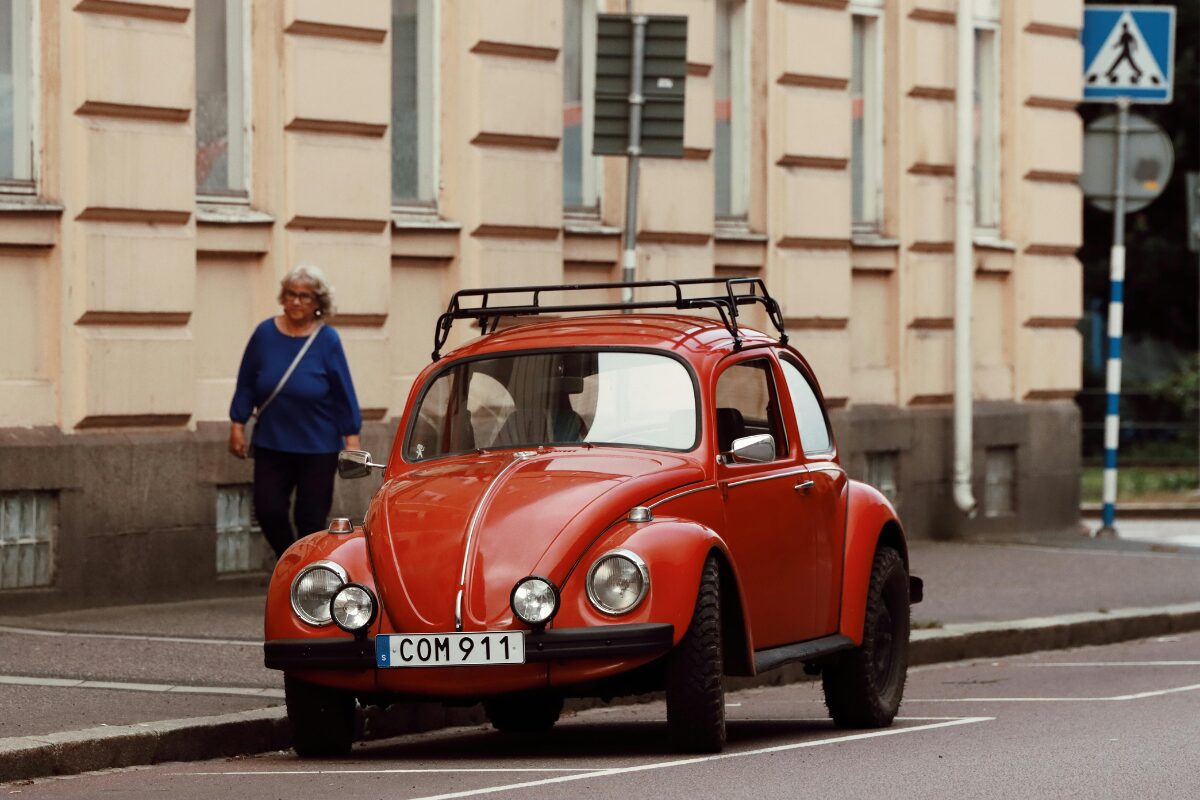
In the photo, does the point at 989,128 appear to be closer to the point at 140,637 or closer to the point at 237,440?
the point at 237,440

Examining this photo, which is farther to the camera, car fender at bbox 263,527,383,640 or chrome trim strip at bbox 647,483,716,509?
chrome trim strip at bbox 647,483,716,509

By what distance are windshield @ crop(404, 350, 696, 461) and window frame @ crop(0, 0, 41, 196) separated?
185 inches

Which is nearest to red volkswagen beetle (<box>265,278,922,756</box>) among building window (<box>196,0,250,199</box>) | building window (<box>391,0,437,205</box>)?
building window (<box>196,0,250,199</box>)

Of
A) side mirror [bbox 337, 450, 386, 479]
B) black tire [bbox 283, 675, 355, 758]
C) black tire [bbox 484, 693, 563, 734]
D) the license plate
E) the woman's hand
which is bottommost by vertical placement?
black tire [bbox 484, 693, 563, 734]

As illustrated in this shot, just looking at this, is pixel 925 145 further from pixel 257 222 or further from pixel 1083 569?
pixel 257 222

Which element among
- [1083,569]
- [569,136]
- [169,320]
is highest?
[569,136]

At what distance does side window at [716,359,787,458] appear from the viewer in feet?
33.1

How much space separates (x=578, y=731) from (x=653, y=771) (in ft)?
6.89

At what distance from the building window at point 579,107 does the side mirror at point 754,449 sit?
27.6 feet

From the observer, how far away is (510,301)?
57.8ft

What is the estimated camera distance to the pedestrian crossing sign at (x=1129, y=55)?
22062 millimetres

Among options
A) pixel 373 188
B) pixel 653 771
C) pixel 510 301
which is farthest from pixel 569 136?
pixel 653 771

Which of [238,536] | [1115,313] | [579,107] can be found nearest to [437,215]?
[579,107]

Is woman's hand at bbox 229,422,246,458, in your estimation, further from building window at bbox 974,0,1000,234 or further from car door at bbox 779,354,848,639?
building window at bbox 974,0,1000,234
